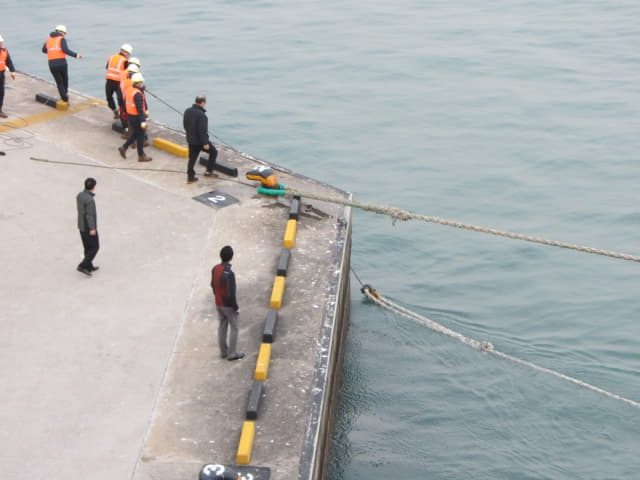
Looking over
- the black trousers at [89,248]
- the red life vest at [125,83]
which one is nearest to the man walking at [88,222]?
the black trousers at [89,248]

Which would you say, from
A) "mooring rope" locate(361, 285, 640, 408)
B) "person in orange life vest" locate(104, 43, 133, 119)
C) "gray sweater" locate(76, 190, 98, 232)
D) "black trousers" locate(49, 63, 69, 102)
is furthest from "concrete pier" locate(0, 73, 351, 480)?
"mooring rope" locate(361, 285, 640, 408)

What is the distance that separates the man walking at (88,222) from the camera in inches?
449

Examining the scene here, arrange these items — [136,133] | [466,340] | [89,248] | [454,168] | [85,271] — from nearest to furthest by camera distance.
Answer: [89,248], [85,271], [466,340], [136,133], [454,168]

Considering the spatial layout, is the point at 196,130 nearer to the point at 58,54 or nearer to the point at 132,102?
the point at 132,102

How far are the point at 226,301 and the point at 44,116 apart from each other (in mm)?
9249

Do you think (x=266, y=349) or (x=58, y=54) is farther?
(x=58, y=54)

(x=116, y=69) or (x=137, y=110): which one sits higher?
(x=116, y=69)

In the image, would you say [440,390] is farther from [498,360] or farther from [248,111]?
[248,111]

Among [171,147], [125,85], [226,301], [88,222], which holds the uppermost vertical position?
[125,85]

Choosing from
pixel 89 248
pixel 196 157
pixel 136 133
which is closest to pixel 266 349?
pixel 89 248

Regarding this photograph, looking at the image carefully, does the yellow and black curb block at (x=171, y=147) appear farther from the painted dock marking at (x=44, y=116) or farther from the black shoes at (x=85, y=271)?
the black shoes at (x=85, y=271)

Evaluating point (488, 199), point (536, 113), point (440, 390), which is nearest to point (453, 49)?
point (536, 113)

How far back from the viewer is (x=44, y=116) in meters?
17.0

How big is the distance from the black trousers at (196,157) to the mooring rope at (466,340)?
353 cm
